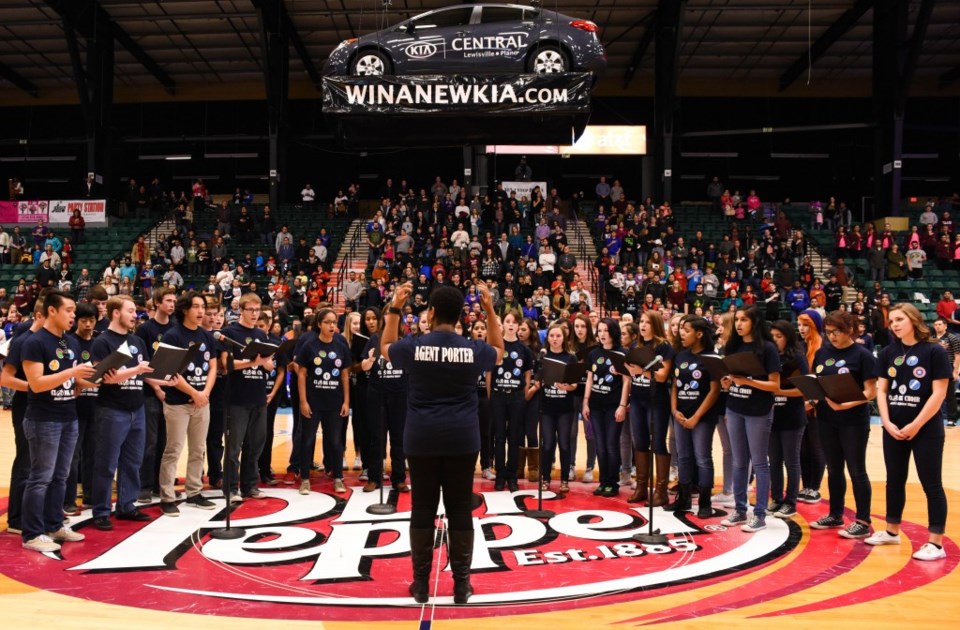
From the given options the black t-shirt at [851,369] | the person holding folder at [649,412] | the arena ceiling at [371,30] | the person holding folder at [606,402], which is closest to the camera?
the black t-shirt at [851,369]

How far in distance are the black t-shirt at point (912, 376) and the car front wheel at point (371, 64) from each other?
8803 millimetres

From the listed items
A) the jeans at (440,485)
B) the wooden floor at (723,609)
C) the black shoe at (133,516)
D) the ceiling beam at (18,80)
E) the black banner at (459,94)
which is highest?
the ceiling beam at (18,80)

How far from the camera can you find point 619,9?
20.3 meters

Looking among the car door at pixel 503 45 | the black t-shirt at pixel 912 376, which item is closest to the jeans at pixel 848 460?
the black t-shirt at pixel 912 376

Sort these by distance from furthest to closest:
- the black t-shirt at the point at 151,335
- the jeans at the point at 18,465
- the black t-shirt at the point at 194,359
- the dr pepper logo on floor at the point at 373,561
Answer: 1. the black t-shirt at the point at 151,335
2. the black t-shirt at the point at 194,359
3. the jeans at the point at 18,465
4. the dr pepper logo on floor at the point at 373,561

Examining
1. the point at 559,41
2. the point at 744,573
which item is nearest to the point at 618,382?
the point at 744,573

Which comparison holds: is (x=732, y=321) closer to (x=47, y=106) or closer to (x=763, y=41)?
(x=763, y=41)

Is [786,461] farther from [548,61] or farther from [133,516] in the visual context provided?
[548,61]

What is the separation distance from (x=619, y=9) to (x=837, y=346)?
16569 mm

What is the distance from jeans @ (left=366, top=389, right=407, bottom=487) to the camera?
6.91m

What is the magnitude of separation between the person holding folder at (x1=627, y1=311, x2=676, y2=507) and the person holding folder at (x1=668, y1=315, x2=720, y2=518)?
0.66ft

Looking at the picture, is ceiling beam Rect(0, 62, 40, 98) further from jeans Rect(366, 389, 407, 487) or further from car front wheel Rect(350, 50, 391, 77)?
jeans Rect(366, 389, 407, 487)

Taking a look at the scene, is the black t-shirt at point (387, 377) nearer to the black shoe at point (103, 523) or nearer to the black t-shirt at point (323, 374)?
the black t-shirt at point (323, 374)

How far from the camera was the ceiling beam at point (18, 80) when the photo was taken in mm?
24581
